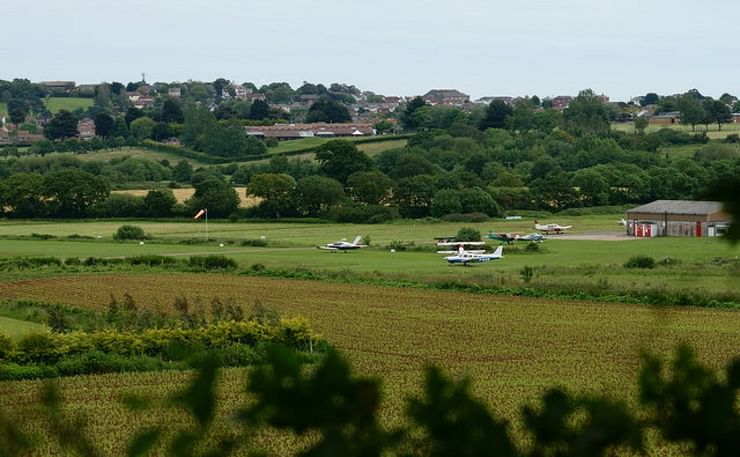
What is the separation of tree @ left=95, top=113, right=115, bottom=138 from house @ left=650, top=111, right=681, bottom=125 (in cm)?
7824

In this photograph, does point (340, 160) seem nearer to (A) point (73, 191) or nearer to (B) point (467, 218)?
(B) point (467, 218)

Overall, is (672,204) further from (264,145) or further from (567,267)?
(264,145)

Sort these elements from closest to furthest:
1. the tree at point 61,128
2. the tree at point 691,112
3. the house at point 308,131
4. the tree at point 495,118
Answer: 1. the tree at point 691,112
2. the tree at point 495,118
3. the house at point 308,131
4. the tree at point 61,128

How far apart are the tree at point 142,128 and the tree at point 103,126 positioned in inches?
117

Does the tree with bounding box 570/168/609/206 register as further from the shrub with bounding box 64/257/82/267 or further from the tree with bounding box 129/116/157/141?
the tree with bounding box 129/116/157/141

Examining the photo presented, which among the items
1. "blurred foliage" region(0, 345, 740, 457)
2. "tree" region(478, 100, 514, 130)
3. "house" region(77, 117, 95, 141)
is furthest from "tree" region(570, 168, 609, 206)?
"house" region(77, 117, 95, 141)

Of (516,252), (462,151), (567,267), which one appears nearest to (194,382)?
(567,267)

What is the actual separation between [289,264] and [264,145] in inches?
3546

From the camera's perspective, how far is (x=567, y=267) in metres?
53.4

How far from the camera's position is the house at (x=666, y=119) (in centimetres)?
17600

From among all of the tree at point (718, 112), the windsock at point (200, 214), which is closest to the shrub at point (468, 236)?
the windsock at point (200, 214)

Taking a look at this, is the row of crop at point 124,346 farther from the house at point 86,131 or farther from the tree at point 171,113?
the tree at point 171,113

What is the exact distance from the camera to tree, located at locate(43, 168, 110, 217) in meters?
93.1

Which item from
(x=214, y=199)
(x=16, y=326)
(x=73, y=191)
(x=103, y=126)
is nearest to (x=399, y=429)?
(x=16, y=326)
